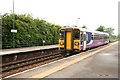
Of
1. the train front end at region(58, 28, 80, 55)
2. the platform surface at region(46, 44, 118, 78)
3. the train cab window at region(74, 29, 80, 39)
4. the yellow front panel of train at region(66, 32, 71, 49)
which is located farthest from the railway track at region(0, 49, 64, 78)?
the train cab window at region(74, 29, 80, 39)

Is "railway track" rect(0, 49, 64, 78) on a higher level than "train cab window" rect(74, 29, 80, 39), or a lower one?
lower

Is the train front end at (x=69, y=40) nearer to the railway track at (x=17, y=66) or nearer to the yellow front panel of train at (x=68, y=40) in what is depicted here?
the yellow front panel of train at (x=68, y=40)

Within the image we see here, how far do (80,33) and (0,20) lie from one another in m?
9.80

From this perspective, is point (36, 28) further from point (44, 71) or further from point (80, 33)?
point (44, 71)

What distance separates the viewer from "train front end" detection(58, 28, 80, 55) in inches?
865

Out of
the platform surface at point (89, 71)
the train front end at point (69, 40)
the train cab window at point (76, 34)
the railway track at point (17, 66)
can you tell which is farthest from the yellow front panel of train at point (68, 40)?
the platform surface at point (89, 71)

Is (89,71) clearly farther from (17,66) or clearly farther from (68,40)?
(68,40)

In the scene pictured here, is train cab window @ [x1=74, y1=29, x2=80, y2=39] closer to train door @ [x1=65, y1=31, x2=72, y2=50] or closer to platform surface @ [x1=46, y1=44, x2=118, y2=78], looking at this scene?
train door @ [x1=65, y1=31, x2=72, y2=50]

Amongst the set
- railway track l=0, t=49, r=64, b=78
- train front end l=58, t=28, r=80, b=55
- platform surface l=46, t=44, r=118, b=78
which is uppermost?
train front end l=58, t=28, r=80, b=55

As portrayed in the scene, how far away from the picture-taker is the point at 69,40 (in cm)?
2214

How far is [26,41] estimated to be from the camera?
107 feet

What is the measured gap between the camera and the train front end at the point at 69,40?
22.0m

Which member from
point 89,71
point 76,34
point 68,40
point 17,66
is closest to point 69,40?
point 68,40

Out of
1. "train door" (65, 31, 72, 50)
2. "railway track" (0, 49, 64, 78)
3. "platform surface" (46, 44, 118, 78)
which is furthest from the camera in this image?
"train door" (65, 31, 72, 50)
